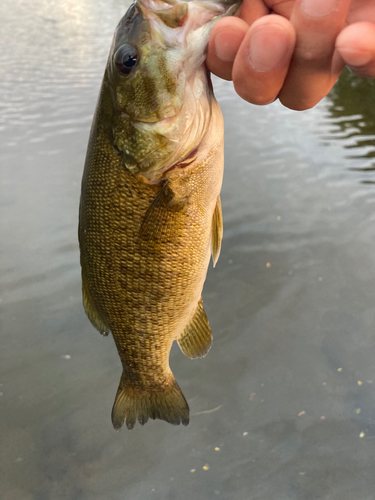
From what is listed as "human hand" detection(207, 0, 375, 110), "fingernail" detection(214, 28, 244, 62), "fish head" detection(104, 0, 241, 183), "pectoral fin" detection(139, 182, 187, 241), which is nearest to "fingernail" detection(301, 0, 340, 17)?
"human hand" detection(207, 0, 375, 110)

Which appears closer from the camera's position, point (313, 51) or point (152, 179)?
point (313, 51)

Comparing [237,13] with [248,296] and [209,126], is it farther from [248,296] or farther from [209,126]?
[248,296]

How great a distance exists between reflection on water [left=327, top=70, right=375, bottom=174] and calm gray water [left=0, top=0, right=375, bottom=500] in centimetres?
7

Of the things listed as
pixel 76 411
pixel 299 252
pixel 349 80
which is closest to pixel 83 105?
pixel 299 252

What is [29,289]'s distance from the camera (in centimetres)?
338

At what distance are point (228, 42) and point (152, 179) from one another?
0.48 m

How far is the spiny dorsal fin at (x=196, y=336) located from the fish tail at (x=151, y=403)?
18cm

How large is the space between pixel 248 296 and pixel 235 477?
4.92 feet

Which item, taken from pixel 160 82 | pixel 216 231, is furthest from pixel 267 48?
pixel 216 231

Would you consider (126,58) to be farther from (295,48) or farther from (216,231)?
(216,231)

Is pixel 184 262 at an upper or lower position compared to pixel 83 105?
upper

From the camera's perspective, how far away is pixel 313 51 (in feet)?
2.98

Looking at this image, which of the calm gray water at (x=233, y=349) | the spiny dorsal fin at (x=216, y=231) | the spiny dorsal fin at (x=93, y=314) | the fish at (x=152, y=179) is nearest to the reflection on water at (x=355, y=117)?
the calm gray water at (x=233, y=349)

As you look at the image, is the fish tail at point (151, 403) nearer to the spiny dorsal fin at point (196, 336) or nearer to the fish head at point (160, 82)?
the spiny dorsal fin at point (196, 336)
